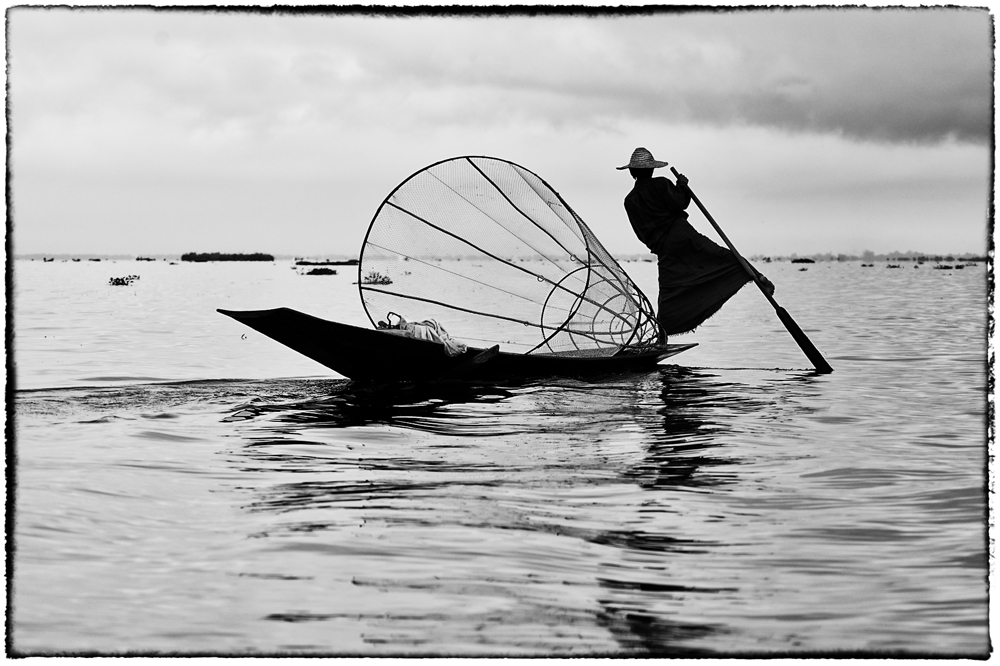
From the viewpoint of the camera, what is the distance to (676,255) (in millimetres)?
12594

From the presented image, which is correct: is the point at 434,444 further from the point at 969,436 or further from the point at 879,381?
the point at 879,381

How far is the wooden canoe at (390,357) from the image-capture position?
29.7 ft

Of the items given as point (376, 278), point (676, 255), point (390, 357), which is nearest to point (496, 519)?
point (390, 357)

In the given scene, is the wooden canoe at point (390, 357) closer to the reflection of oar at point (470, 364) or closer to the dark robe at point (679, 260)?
the reflection of oar at point (470, 364)

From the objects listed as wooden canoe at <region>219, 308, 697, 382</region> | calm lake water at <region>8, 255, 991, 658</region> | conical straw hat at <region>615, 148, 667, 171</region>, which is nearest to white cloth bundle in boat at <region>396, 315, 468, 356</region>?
wooden canoe at <region>219, 308, 697, 382</region>

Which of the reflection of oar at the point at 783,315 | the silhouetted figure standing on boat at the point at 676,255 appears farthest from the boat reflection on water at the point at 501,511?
the silhouetted figure standing on boat at the point at 676,255

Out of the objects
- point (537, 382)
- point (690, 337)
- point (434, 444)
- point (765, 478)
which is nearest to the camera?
point (765, 478)

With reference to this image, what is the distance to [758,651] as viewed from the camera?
3.62 metres

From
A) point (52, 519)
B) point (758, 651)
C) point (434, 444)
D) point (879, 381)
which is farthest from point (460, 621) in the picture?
point (879, 381)

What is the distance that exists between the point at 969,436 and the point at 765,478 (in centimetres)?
283

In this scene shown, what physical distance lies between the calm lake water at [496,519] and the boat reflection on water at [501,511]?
Result: 0.02 metres

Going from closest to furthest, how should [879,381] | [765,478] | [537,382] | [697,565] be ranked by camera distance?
[697,565]
[765,478]
[537,382]
[879,381]

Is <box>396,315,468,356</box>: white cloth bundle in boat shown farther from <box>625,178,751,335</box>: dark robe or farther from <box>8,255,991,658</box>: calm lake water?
<box>625,178,751,335</box>: dark robe

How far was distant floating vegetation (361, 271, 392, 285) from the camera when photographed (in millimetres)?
10742
